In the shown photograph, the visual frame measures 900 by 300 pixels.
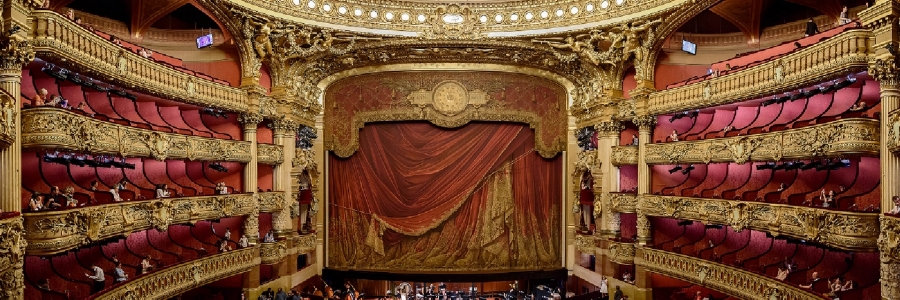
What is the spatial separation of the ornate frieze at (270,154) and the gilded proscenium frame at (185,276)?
2099 mm

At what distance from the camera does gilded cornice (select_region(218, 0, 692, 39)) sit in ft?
49.7

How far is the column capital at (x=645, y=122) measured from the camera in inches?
575

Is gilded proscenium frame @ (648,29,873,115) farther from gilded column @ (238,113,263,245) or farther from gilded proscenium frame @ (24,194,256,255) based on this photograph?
gilded proscenium frame @ (24,194,256,255)

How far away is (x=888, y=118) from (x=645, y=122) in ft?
20.7

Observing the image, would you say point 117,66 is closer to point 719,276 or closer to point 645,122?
point 645,122

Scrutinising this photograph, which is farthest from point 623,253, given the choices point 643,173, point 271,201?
point 271,201

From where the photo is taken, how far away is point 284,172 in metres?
15.6

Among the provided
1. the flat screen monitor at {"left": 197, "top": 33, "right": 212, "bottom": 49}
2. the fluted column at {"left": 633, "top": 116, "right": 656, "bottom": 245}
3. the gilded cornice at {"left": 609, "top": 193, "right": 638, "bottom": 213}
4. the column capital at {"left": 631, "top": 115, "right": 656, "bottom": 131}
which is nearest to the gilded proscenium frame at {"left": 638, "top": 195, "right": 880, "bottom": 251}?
the fluted column at {"left": 633, "top": 116, "right": 656, "bottom": 245}

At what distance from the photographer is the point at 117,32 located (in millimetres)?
13812

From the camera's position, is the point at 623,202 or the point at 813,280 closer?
the point at 813,280

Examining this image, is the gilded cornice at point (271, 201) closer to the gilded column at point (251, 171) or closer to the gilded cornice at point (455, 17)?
the gilded column at point (251, 171)

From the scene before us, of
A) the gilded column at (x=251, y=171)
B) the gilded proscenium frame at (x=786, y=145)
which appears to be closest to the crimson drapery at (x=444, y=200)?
the gilded column at (x=251, y=171)

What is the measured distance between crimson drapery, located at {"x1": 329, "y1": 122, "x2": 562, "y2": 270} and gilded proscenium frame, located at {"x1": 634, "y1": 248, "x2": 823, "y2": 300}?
406cm

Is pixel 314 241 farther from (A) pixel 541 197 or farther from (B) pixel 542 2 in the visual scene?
(B) pixel 542 2
